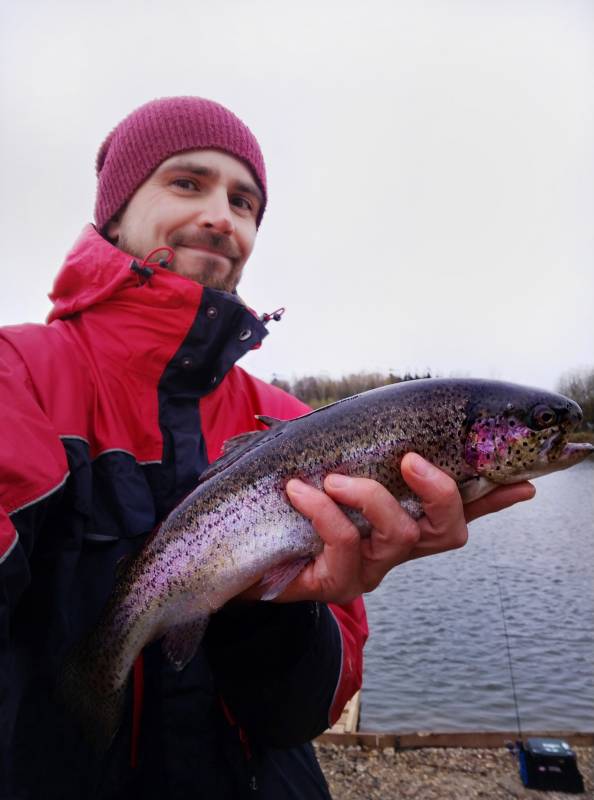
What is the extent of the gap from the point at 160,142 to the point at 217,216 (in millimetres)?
787

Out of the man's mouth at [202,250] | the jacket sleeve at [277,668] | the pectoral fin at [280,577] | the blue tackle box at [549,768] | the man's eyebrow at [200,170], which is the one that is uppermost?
the man's eyebrow at [200,170]

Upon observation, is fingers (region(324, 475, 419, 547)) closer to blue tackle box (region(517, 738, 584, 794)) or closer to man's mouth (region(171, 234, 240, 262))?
man's mouth (region(171, 234, 240, 262))

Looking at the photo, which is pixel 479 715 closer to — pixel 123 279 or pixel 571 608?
pixel 571 608

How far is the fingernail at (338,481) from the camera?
265 centimetres

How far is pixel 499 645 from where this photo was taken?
1661 cm

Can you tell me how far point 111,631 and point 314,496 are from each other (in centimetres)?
109

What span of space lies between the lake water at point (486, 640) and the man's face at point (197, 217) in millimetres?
11180

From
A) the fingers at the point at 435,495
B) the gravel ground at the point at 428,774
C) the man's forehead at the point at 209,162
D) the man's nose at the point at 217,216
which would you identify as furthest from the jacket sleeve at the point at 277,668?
the gravel ground at the point at 428,774

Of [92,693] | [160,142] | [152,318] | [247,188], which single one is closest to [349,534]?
[92,693]

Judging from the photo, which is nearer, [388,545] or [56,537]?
[56,537]

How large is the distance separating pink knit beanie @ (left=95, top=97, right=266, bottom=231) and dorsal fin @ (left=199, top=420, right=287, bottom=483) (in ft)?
6.38

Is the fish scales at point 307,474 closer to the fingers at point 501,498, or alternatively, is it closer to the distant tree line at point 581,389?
the fingers at point 501,498

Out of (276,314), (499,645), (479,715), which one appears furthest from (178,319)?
(499,645)

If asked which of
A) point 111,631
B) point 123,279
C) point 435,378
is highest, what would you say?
point 123,279
